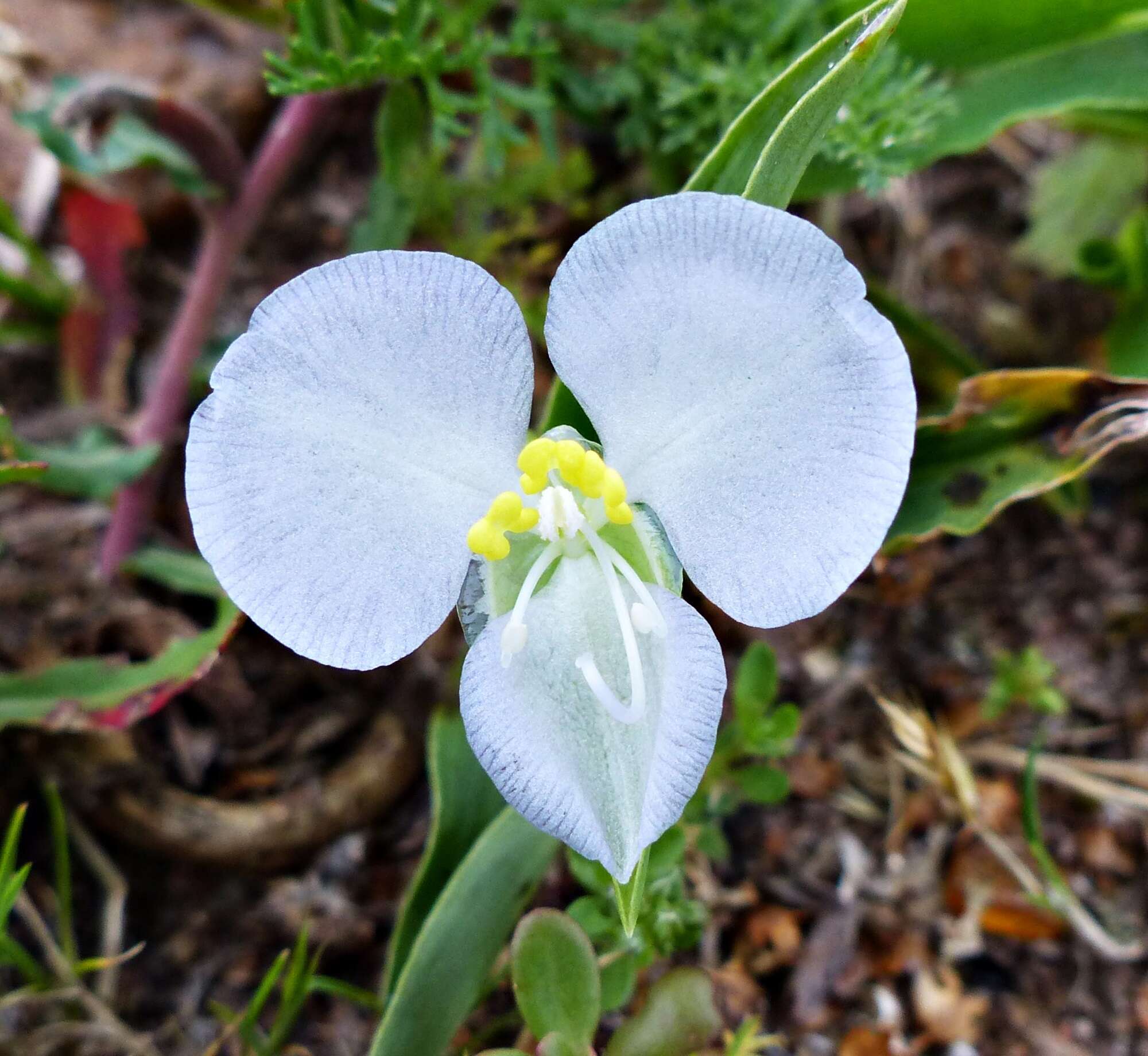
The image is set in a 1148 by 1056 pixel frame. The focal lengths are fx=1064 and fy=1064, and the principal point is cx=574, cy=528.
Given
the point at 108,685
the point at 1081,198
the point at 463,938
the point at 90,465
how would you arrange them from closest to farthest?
the point at 463,938
the point at 108,685
the point at 90,465
the point at 1081,198

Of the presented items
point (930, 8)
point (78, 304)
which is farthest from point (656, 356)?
point (78, 304)

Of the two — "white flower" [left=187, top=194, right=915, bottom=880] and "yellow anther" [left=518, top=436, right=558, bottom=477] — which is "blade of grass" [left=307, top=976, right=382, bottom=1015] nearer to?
"white flower" [left=187, top=194, right=915, bottom=880]

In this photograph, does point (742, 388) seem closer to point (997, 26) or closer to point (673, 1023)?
point (673, 1023)

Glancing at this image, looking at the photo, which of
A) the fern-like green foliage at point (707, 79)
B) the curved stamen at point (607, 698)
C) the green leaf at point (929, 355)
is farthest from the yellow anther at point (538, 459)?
the green leaf at point (929, 355)

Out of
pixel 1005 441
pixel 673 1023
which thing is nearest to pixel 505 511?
pixel 673 1023

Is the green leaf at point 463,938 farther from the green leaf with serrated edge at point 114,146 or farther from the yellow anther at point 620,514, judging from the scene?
the green leaf with serrated edge at point 114,146
